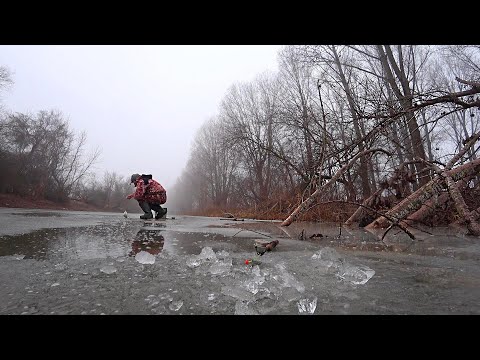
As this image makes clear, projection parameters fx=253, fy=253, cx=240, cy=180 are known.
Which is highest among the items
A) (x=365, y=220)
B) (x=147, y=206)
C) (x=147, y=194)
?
(x=147, y=194)

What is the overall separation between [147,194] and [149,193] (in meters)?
0.06

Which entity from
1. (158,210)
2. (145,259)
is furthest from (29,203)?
(145,259)

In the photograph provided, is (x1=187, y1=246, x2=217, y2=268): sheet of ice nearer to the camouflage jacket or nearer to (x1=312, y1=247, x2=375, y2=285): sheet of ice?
(x1=312, y1=247, x2=375, y2=285): sheet of ice

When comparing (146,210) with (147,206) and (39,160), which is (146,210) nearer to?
(147,206)

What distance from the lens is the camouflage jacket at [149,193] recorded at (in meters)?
6.77

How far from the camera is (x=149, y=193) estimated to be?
7.10 metres

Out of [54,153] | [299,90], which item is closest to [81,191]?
[54,153]

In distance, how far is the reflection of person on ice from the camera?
678 centimetres

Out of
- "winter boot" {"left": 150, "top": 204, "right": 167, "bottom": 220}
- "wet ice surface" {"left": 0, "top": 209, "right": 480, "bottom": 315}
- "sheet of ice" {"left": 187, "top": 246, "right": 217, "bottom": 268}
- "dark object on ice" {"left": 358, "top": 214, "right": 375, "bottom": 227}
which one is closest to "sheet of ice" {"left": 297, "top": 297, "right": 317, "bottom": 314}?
"wet ice surface" {"left": 0, "top": 209, "right": 480, "bottom": 315}

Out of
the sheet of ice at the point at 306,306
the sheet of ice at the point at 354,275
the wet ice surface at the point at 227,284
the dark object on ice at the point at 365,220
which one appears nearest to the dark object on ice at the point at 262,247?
the wet ice surface at the point at 227,284
